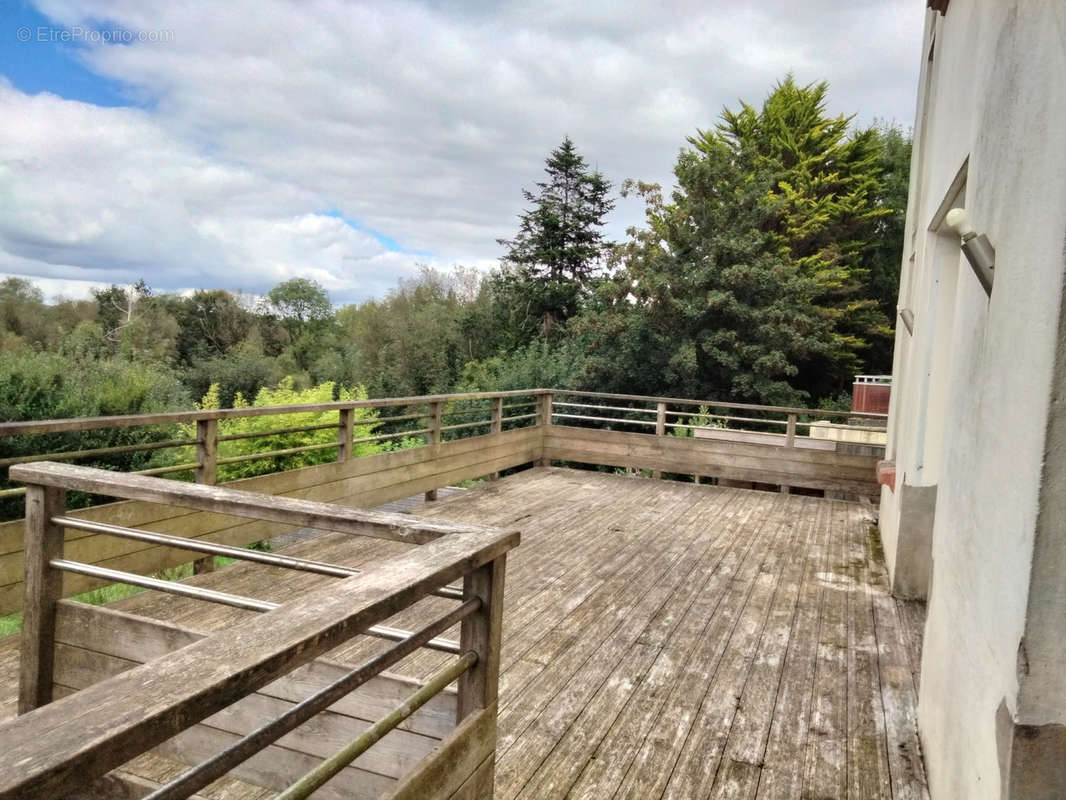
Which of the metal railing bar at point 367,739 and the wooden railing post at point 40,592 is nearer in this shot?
the metal railing bar at point 367,739

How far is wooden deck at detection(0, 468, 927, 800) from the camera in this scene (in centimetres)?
202

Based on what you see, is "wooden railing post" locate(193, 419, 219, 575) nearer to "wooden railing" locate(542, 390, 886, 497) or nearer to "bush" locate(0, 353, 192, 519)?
"wooden railing" locate(542, 390, 886, 497)

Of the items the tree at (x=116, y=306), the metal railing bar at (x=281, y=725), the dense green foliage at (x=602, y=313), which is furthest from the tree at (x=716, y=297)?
the tree at (x=116, y=306)

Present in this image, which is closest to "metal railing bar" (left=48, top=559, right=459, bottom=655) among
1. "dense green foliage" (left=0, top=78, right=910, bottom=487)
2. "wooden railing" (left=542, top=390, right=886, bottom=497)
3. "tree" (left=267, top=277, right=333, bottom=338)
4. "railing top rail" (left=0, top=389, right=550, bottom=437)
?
"railing top rail" (left=0, top=389, right=550, bottom=437)

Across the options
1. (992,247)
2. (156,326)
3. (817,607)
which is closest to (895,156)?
(817,607)

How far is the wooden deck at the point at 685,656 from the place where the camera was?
2023mm

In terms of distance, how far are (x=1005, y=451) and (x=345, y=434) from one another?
3.74m

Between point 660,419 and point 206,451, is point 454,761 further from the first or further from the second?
point 660,419

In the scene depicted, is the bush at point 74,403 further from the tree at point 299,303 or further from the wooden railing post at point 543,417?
the tree at point 299,303

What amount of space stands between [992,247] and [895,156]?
20365mm

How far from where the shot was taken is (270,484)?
3783 millimetres

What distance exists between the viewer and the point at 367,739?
0.93 m

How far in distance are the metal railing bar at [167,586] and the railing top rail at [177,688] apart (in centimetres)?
38

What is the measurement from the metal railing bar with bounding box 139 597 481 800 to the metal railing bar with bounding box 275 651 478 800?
7 cm
